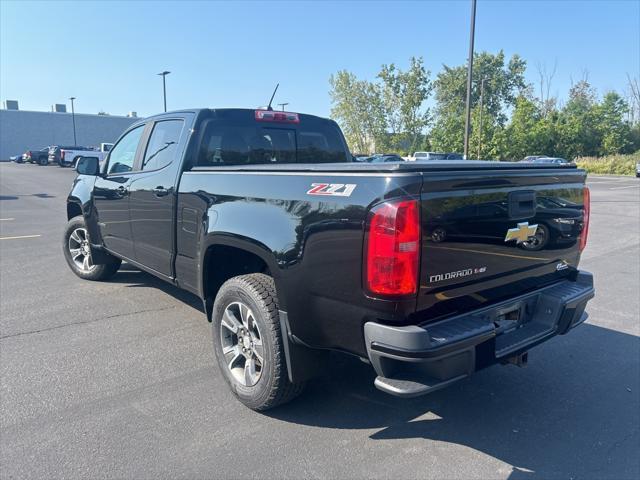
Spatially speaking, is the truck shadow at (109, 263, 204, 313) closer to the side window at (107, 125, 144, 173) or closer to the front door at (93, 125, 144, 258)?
the front door at (93, 125, 144, 258)

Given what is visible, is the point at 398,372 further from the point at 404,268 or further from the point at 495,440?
the point at 495,440

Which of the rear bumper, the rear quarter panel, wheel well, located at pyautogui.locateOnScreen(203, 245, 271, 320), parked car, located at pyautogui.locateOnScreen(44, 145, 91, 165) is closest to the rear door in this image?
wheel well, located at pyautogui.locateOnScreen(203, 245, 271, 320)

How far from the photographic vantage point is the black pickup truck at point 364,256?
2.43 meters

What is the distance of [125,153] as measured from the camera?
5188 millimetres

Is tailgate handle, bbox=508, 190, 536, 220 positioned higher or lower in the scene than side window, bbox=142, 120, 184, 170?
lower

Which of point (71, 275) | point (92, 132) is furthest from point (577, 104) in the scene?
point (71, 275)

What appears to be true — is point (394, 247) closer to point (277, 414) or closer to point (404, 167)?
point (404, 167)

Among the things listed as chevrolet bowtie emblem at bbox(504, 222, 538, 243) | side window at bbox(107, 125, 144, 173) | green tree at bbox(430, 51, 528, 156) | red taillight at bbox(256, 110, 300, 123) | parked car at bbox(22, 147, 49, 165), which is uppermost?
green tree at bbox(430, 51, 528, 156)

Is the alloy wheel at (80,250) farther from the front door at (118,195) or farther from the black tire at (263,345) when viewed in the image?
the black tire at (263,345)

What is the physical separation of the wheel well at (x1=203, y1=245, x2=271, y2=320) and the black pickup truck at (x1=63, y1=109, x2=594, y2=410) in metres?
0.01

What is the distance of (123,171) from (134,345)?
6.10 ft

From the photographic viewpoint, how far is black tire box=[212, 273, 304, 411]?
3.02 meters

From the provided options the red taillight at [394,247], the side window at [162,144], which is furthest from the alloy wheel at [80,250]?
the red taillight at [394,247]

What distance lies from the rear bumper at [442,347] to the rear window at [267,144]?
2.34 metres
